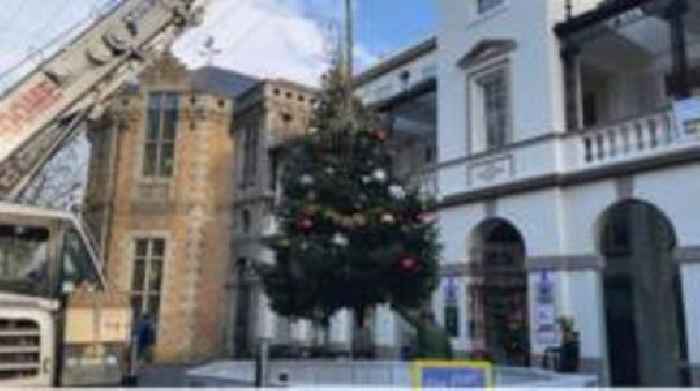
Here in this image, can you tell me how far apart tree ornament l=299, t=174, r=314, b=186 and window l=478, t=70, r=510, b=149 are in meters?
5.41

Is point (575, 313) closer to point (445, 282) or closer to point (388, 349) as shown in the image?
point (445, 282)

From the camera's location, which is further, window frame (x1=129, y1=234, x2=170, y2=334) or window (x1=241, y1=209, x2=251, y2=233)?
window (x1=241, y1=209, x2=251, y2=233)

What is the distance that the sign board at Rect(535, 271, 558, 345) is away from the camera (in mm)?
16266

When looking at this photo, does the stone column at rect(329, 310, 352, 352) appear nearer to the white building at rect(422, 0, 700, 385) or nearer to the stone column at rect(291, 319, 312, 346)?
the stone column at rect(291, 319, 312, 346)

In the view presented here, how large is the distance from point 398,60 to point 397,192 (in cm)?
1135

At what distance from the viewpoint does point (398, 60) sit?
2569 cm

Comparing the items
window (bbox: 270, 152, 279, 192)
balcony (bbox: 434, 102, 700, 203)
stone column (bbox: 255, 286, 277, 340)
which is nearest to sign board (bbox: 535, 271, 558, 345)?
balcony (bbox: 434, 102, 700, 203)

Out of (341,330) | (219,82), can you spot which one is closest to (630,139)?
(341,330)

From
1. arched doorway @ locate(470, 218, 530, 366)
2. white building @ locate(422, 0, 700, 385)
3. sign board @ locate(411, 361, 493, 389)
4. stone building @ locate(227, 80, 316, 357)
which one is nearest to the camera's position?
sign board @ locate(411, 361, 493, 389)

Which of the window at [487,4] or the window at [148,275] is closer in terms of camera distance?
the window at [487,4]

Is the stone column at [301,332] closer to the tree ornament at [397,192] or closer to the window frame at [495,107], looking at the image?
the window frame at [495,107]

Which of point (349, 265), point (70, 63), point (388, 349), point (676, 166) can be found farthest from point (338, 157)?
point (388, 349)

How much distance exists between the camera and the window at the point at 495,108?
60.7 ft

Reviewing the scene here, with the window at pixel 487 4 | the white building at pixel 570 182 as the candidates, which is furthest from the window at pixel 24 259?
the window at pixel 487 4
